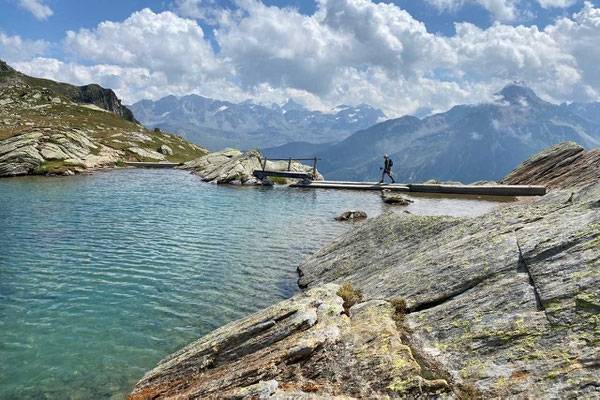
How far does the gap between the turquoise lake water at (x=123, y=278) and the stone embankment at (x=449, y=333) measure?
9.38ft

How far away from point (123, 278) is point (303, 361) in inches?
589

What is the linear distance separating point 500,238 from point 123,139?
5975 inches

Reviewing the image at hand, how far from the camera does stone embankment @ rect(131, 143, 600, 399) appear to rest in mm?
6707

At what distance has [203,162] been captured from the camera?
106875 mm

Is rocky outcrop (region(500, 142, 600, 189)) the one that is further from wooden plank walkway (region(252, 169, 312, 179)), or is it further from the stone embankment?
wooden plank walkway (region(252, 169, 312, 179))

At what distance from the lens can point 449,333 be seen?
8.44 metres

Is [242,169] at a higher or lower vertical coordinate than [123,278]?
higher

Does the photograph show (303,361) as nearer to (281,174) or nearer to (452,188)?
(452,188)

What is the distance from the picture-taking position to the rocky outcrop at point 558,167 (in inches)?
1501

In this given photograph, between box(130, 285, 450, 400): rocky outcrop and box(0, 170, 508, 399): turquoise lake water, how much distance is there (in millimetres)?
2909

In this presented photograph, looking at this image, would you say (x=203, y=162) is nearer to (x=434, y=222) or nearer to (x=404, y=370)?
(x=434, y=222)

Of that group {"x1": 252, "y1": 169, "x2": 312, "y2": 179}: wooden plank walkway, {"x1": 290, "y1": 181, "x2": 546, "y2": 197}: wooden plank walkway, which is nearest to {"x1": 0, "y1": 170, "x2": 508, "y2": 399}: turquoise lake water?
{"x1": 290, "y1": 181, "x2": 546, "y2": 197}: wooden plank walkway

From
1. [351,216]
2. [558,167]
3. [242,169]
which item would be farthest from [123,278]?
[242,169]

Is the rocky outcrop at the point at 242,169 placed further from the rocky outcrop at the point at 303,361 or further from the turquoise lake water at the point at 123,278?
the rocky outcrop at the point at 303,361
